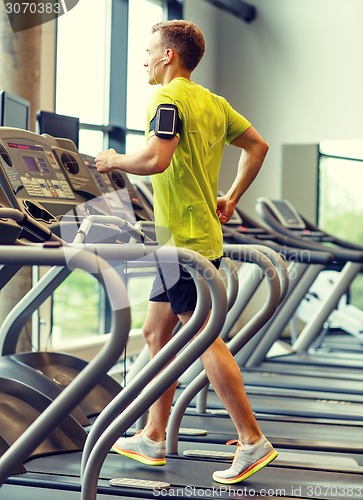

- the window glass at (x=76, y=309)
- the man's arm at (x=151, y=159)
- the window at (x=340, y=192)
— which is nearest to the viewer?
the man's arm at (x=151, y=159)

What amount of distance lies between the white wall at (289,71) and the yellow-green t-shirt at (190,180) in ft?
18.7

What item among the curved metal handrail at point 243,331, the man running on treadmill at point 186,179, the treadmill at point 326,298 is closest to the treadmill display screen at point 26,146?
the man running on treadmill at point 186,179

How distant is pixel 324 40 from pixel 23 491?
678cm

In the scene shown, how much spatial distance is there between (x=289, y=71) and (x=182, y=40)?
618cm

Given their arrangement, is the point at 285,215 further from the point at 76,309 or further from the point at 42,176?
the point at 42,176

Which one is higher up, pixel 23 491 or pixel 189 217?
pixel 189 217

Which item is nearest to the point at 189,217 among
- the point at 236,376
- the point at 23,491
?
the point at 236,376

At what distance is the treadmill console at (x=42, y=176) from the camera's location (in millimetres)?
2963

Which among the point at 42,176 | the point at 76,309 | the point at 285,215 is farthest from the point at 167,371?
the point at 76,309

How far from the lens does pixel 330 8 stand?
28.3 ft

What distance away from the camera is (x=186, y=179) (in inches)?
113

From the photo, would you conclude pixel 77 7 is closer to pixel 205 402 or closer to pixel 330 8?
pixel 330 8

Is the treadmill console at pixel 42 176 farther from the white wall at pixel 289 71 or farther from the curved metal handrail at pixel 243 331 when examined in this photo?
the white wall at pixel 289 71

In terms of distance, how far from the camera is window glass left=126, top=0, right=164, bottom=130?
24.4 feet
